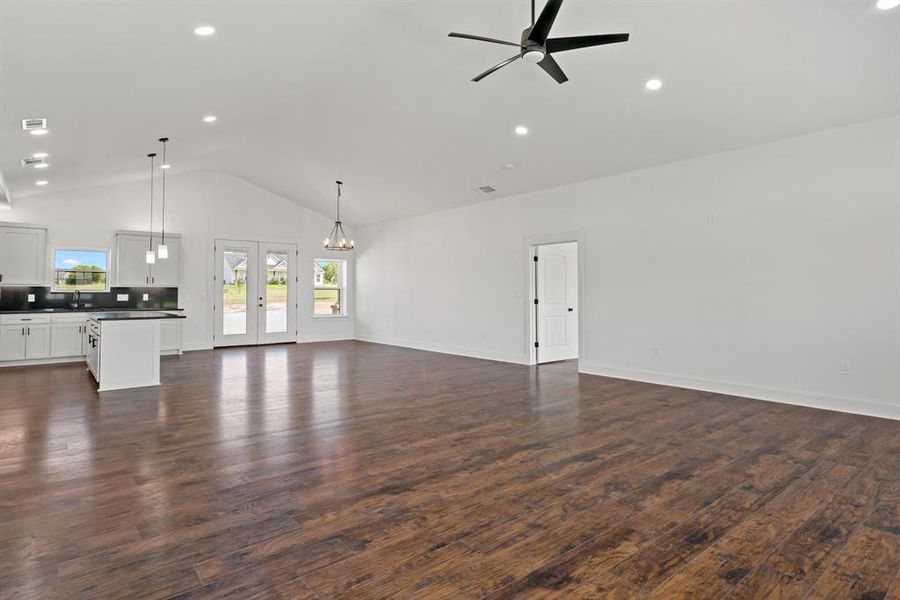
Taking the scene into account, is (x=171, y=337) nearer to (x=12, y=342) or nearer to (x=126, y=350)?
(x=12, y=342)

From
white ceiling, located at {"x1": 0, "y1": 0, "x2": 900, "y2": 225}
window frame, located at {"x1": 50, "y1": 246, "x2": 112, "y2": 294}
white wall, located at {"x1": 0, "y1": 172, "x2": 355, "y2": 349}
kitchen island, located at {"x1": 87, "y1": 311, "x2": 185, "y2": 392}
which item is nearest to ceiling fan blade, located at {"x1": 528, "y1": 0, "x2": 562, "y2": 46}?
white ceiling, located at {"x1": 0, "y1": 0, "x2": 900, "y2": 225}

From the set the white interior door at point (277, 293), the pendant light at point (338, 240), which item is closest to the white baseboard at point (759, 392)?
the pendant light at point (338, 240)

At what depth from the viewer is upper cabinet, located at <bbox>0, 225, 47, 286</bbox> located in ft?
25.9

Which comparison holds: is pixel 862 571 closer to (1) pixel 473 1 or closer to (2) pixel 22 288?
(1) pixel 473 1

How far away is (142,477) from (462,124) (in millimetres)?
5083

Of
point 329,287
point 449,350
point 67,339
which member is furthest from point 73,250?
point 449,350

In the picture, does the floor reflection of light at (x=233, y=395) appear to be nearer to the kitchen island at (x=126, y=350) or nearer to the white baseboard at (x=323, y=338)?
the kitchen island at (x=126, y=350)

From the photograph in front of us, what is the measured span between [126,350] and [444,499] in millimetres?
5230

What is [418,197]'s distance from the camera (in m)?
9.17

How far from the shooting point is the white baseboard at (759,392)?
187 inches

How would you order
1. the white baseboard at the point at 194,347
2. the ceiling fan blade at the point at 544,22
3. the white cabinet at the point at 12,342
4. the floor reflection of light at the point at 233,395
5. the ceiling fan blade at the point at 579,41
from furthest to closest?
the white baseboard at the point at 194,347, the white cabinet at the point at 12,342, the floor reflection of light at the point at 233,395, the ceiling fan blade at the point at 579,41, the ceiling fan blade at the point at 544,22

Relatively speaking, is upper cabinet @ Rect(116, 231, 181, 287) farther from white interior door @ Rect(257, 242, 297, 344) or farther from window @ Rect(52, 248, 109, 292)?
white interior door @ Rect(257, 242, 297, 344)

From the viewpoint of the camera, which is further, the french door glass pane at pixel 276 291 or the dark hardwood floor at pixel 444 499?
the french door glass pane at pixel 276 291

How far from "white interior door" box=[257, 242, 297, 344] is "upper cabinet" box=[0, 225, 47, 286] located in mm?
3840
